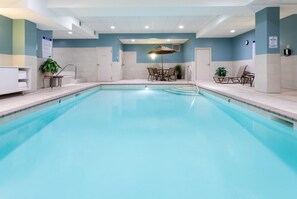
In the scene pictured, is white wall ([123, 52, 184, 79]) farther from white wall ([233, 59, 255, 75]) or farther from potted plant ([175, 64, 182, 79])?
white wall ([233, 59, 255, 75])

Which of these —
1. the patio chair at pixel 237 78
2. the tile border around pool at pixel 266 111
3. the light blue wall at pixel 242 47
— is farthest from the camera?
the patio chair at pixel 237 78

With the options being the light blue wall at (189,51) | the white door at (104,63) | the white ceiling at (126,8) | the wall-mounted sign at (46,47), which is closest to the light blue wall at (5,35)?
the white ceiling at (126,8)

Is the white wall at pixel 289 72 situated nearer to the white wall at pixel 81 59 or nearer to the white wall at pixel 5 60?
the white wall at pixel 5 60

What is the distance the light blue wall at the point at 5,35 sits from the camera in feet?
24.4

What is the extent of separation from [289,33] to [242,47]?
4.40 m

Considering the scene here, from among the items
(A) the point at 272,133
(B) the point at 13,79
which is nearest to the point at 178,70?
(B) the point at 13,79

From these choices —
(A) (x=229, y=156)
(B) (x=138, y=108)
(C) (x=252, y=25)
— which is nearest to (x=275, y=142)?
(A) (x=229, y=156)

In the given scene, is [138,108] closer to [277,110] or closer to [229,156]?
[277,110]

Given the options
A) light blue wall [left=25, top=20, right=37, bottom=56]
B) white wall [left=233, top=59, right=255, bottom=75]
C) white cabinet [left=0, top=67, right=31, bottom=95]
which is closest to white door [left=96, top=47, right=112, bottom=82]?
light blue wall [left=25, top=20, right=37, bottom=56]

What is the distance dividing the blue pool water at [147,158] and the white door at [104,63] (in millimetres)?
10052

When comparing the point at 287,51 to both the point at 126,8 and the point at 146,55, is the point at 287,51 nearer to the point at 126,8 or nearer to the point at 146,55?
the point at 126,8

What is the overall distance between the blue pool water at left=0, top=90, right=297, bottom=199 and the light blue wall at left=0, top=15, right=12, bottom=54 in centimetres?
351

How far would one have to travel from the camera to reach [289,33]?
9031 millimetres

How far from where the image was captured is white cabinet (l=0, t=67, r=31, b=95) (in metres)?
6.26
